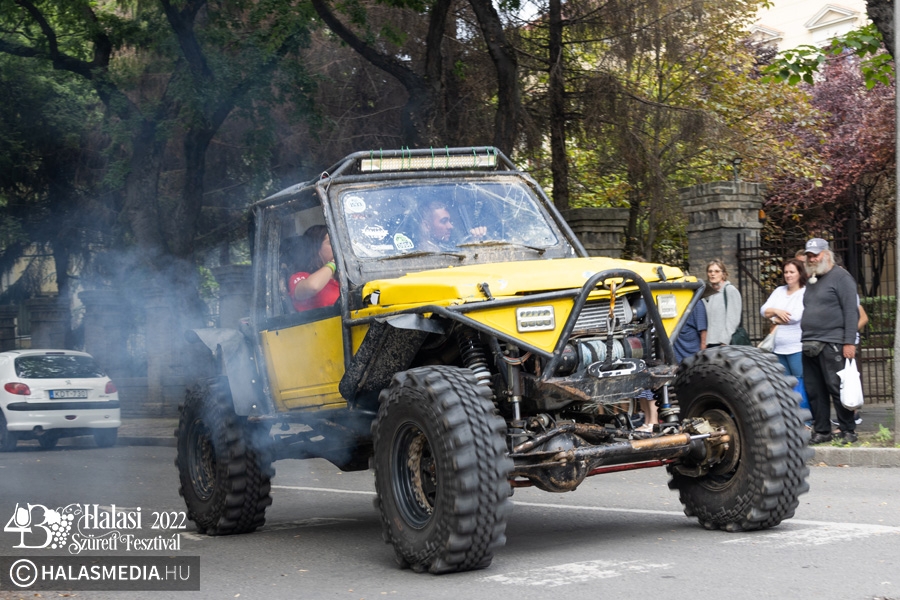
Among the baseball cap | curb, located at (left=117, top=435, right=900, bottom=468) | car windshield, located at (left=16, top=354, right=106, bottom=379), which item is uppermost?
the baseball cap

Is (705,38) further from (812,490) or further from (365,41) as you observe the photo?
(812,490)

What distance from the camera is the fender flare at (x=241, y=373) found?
8359 millimetres

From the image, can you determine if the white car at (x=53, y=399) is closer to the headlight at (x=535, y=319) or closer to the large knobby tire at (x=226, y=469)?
the large knobby tire at (x=226, y=469)

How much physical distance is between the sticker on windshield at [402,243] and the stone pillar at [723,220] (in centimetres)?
1090

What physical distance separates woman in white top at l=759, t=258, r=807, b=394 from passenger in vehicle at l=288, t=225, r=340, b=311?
5.95 meters

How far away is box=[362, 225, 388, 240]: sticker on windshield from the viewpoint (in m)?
7.55

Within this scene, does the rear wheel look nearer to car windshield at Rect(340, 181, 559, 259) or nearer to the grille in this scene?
Result: car windshield at Rect(340, 181, 559, 259)

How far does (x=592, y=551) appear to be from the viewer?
6.70m

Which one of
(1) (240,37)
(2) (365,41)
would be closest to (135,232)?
(1) (240,37)

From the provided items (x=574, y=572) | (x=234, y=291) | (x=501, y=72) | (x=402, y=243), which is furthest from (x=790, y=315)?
(x=234, y=291)

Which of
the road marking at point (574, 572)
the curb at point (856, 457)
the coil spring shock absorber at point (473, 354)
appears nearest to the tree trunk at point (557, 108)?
the curb at point (856, 457)

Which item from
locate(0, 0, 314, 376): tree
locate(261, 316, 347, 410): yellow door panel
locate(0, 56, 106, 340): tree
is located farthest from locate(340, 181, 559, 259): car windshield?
locate(0, 56, 106, 340): tree

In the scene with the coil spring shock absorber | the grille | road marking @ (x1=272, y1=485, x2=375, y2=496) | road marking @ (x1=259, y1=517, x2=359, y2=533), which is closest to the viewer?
the coil spring shock absorber

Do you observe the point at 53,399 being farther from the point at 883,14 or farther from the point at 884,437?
the point at 883,14
